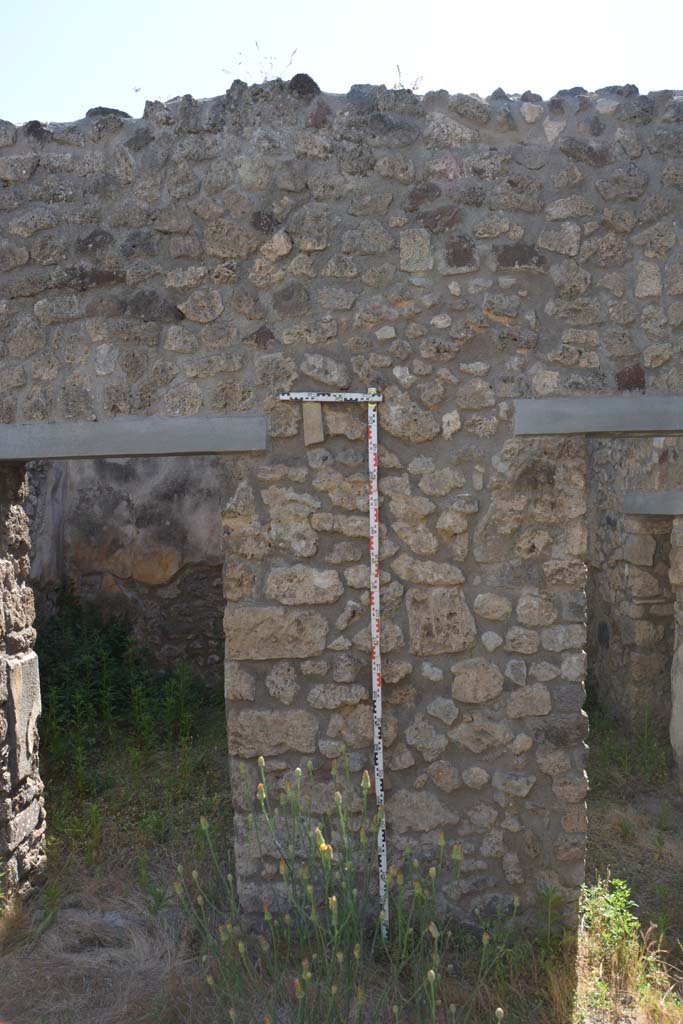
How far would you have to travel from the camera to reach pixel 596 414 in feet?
12.2

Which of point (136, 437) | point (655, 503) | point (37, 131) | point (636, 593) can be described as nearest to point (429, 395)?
point (136, 437)

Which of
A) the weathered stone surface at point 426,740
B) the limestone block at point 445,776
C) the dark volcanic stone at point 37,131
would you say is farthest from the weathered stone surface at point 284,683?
the dark volcanic stone at point 37,131

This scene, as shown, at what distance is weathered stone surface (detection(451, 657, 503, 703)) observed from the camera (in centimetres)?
376

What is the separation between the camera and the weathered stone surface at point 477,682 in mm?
3758

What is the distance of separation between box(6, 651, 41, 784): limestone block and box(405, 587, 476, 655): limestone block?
1857 millimetres

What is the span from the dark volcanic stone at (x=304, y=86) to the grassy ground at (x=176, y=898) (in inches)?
129

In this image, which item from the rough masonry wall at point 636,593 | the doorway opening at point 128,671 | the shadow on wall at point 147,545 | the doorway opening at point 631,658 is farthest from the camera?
the shadow on wall at point 147,545

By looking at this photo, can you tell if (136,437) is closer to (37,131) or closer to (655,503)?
(37,131)

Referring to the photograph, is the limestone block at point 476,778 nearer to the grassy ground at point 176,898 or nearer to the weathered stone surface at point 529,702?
A: the weathered stone surface at point 529,702

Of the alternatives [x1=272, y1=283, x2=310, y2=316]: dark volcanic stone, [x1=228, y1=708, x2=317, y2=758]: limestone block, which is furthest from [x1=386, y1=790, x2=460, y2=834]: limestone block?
[x1=272, y1=283, x2=310, y2=316]: dark volcanic stone

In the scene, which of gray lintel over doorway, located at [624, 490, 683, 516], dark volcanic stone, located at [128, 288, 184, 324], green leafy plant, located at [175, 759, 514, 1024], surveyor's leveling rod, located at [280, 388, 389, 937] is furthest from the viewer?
gray lintel over doorway, located at [624, 490, 683, 516]

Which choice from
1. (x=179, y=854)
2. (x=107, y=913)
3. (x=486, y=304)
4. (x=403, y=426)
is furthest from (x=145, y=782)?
(x=486, y=304)

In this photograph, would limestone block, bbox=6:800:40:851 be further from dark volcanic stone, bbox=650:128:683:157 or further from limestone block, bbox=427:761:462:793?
dark volcanic stone, bbox=650:128:683:157

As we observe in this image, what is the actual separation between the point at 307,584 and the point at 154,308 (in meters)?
1.29
